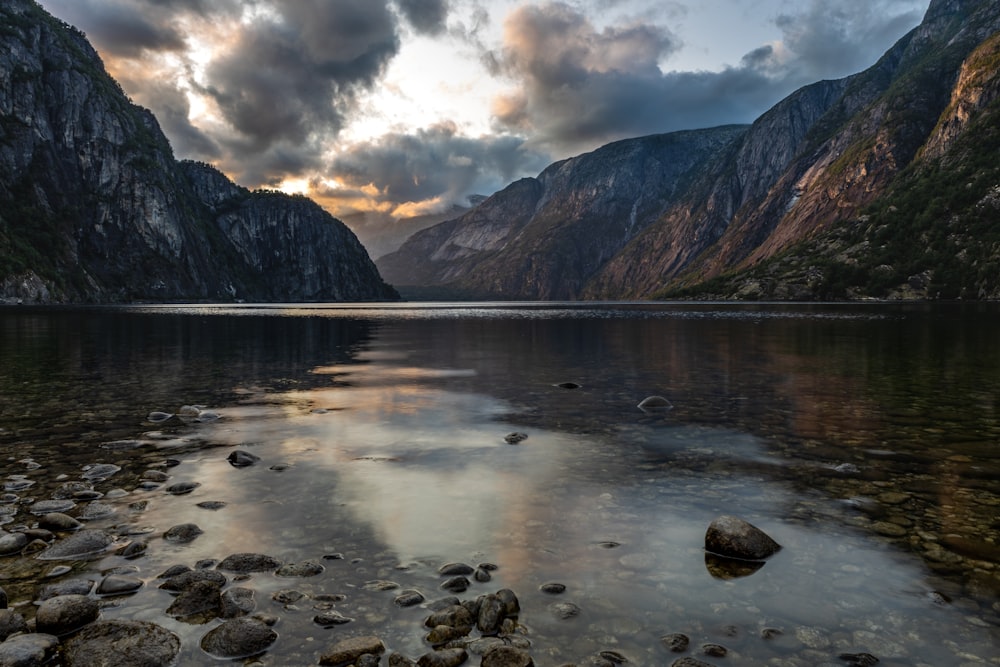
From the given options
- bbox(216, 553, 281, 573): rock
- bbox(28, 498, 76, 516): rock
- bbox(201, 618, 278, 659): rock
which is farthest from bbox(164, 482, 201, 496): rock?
bbox(201, 618, 278, 659): rock

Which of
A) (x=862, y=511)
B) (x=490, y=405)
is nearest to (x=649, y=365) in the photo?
(x=490, y=405)

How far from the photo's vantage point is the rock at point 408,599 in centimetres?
880

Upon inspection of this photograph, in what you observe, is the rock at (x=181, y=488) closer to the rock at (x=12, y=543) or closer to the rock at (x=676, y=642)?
the rock at (x=12, y=543)

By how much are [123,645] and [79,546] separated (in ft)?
13.8

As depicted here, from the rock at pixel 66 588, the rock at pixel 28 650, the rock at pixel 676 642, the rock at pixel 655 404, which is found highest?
the rock at pixel 655 404

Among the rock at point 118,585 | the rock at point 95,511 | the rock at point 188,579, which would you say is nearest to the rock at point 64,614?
the rock at point 118,585

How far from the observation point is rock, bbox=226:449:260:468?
1672 centimetres

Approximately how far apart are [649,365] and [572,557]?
32.4 meters

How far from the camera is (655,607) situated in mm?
8711

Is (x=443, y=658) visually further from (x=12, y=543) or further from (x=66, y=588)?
(x=12, y=543)

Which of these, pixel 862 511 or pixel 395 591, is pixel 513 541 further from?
pixel 862 511

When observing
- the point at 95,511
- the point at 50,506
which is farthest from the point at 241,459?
the point at 50,506

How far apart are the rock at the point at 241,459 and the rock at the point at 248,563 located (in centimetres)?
686

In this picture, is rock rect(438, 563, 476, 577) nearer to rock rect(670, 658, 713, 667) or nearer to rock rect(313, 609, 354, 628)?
rock rect(313, 609, 354, 628)
